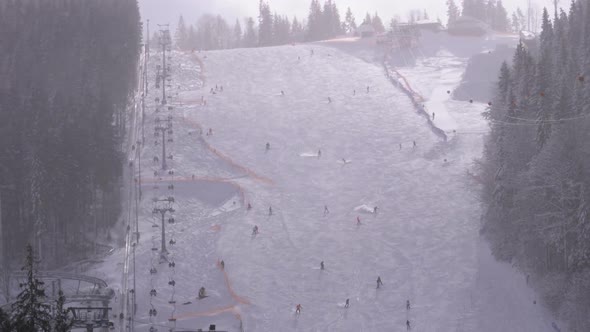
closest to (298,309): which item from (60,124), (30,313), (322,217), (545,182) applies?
(322,217)

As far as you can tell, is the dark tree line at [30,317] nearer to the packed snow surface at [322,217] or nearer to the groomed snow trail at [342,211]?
the packed snow surface at [322,217]

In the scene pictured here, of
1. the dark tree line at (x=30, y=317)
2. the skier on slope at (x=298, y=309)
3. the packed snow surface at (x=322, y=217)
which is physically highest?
the dark tree line at (x=30, y=317)

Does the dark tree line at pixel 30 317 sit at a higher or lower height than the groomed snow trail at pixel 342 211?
higher

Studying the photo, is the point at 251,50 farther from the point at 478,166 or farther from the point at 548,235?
the point at 548,235

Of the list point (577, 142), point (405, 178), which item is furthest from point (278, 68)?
point (577, 142)

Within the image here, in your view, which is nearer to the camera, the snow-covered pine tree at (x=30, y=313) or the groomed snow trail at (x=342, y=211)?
the snow-covered pine tree at (x=30, y=313)

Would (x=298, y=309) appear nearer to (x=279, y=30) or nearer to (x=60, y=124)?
(x=60, y=124)

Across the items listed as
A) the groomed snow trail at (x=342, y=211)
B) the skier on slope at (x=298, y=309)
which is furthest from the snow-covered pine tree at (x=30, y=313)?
the skier on slope at (x=298, y=309)
